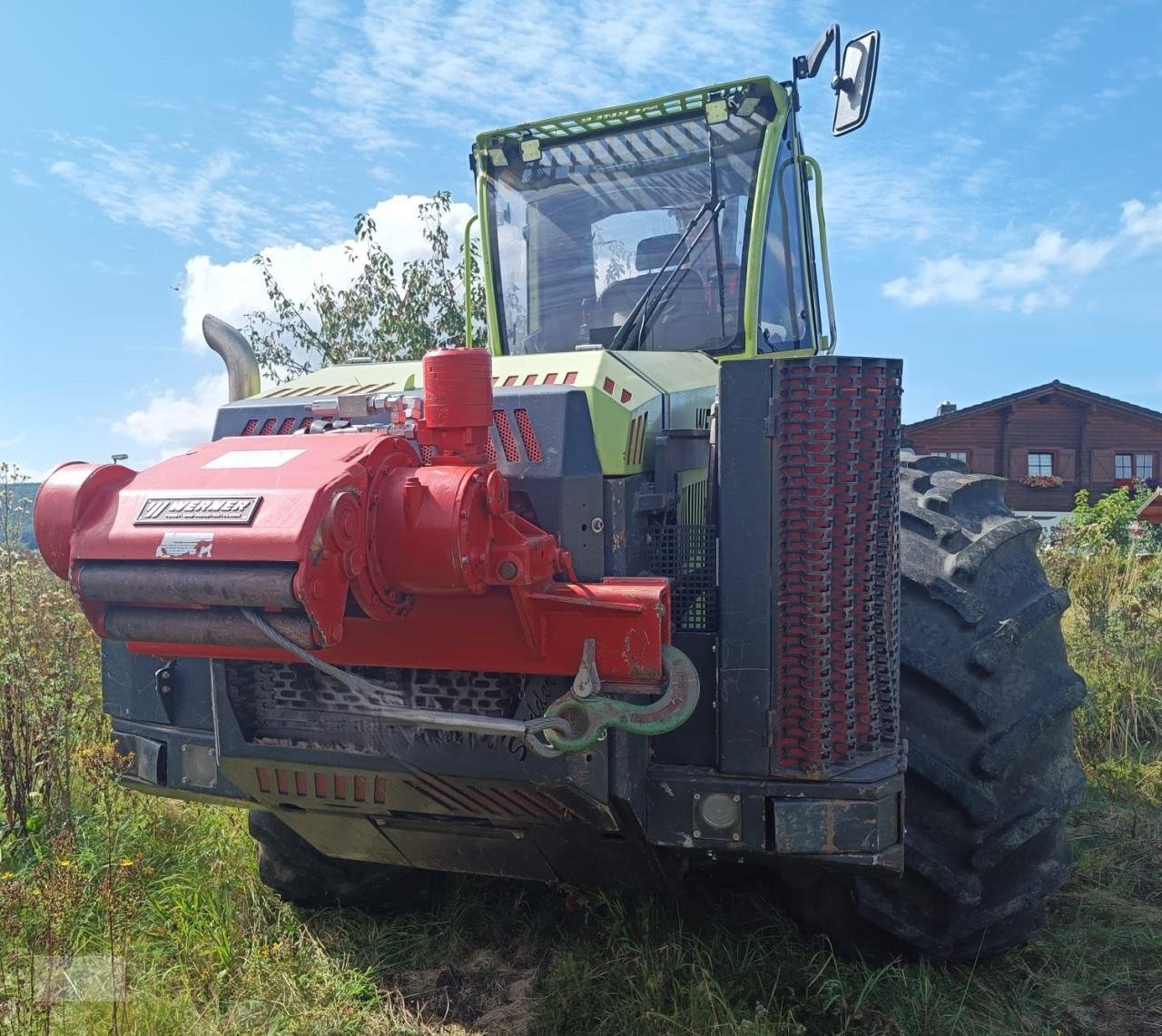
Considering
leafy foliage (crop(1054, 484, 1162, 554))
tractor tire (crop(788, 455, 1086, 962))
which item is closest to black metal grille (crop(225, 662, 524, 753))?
tractor tire (crop(788, 455, 1086, 962))

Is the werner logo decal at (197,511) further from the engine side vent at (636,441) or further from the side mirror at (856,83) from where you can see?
the side mirror at (856,83)

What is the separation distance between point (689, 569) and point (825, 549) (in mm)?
381

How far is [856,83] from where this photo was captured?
3.85 metres

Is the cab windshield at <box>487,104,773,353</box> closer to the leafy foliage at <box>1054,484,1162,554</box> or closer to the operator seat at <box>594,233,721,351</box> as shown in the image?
the operator seat at <box>594,233,721,351</box>

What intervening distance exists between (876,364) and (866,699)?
2.74 feet

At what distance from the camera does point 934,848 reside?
111 inches

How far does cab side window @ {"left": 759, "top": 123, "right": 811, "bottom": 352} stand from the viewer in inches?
153

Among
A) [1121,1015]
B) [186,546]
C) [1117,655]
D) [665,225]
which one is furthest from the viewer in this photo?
[1117,655]

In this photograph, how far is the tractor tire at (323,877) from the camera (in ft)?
11.4

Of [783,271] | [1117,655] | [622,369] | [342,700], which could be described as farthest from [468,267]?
[1117,655]

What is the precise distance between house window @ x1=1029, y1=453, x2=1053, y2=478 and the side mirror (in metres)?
25.3

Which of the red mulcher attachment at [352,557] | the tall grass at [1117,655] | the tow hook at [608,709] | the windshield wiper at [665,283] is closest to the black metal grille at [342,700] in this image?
the red mulcher attachment at [352,557]

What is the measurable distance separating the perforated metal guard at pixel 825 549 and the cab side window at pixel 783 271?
1370 mm

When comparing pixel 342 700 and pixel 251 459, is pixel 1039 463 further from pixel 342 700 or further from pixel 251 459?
pixel 251 459
